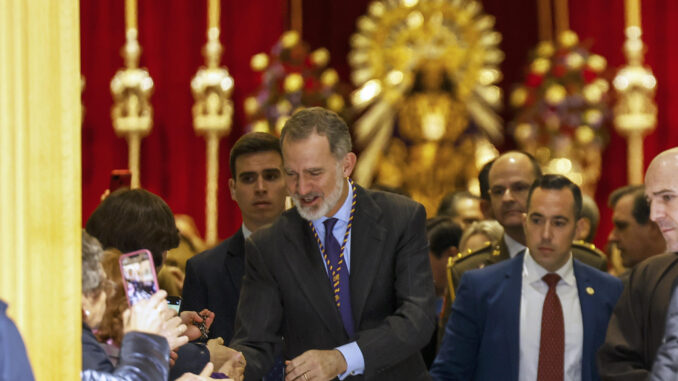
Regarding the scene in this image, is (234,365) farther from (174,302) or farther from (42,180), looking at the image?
(42,180)

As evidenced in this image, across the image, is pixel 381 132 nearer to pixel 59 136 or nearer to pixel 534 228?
pixel 534 228

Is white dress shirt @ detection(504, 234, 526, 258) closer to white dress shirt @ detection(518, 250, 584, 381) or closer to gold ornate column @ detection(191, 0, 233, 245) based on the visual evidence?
white dress shirt @ detection(518, 250, 584, 381)

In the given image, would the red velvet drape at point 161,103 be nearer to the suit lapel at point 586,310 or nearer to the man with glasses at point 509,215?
the man with glasses at point 509,215

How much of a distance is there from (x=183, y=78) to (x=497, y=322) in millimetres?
6651

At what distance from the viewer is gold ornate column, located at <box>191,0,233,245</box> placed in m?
9.70

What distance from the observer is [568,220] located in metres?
3.99

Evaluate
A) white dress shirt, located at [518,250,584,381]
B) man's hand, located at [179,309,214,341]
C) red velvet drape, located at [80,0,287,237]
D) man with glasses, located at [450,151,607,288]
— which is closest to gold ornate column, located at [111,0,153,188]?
red velvet drape, located at [80,0,287,237]

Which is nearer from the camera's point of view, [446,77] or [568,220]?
[568,220]

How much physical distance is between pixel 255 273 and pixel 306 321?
22 centimetres

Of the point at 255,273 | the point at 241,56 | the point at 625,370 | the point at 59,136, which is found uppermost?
the point at 241,56

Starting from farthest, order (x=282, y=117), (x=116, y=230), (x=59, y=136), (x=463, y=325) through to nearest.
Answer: (x=282, y=117) < (x=463, y=325) < (x=116, y=230) < (x=59, y=136)

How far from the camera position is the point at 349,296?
322 cm

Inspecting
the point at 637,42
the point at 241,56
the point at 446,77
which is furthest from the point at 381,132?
the point at 637,42

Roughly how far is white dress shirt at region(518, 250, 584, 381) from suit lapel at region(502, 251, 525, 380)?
0.9 inches
